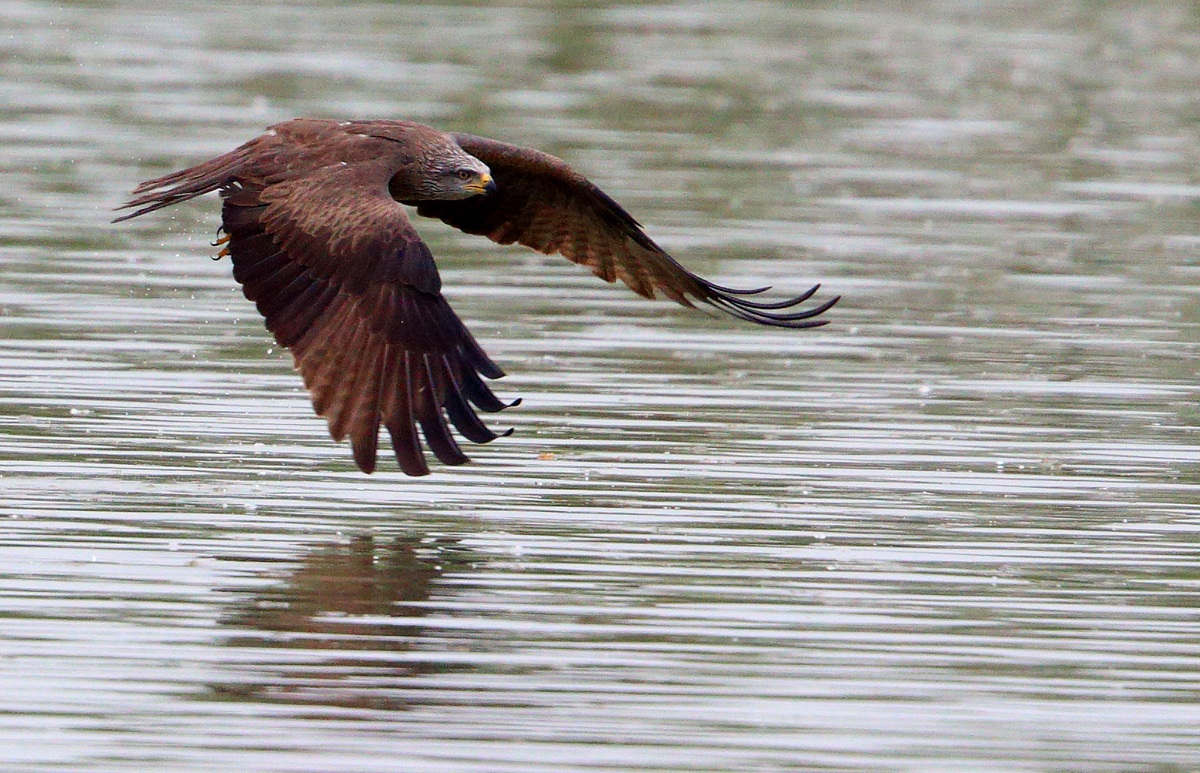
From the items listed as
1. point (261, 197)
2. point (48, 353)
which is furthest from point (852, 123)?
point (261, 197)

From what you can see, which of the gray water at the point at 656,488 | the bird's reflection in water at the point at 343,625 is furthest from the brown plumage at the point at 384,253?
the gray water at the point at 656,488

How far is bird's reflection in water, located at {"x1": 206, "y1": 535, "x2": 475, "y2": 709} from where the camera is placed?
754cm

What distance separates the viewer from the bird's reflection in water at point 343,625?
7535 millimetres

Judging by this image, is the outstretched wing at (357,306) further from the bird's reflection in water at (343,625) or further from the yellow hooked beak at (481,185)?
the yellow hooked beak at (481,185)

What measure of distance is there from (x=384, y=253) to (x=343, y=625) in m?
1.94

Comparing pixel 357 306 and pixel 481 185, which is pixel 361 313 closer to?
pixel 357 306

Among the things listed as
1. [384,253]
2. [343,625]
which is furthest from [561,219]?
[343,625]

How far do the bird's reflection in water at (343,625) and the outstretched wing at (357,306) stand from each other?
347 mm

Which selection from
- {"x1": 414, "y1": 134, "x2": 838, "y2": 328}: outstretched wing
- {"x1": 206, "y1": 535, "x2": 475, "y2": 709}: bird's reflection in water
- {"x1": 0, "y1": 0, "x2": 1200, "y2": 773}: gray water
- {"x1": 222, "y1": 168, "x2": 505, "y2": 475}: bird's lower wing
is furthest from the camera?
{"x1": 414, "y1": 134, "x2": 838, "y2": 328}: outstretched wing

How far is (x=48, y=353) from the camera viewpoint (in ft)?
41.9

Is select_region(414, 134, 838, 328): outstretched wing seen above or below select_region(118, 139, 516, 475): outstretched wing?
below

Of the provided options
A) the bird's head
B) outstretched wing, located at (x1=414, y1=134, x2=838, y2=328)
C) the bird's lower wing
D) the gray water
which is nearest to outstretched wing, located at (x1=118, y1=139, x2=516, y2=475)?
the bird's lower wing

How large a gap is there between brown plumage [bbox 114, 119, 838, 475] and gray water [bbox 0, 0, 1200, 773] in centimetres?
53

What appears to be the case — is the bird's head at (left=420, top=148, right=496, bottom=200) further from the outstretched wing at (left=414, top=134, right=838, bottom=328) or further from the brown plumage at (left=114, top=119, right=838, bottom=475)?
the outstretched wing at (left=414, top=134, right=838, bottom=328)
